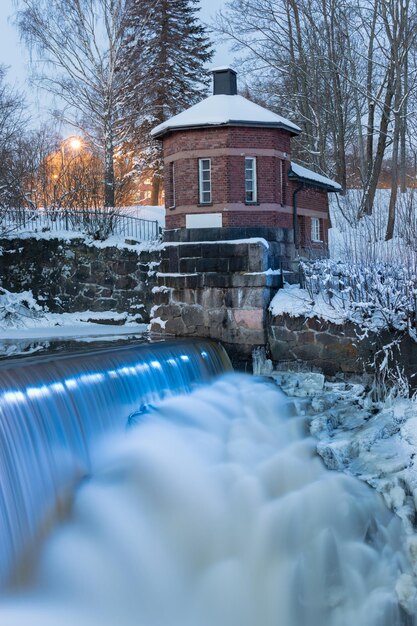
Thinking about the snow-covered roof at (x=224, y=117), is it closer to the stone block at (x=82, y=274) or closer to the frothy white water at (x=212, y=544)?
the stone block at (x=82, y=274)

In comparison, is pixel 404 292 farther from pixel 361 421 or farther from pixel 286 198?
pixel 286 198

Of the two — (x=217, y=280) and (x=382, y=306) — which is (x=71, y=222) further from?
(x=382, y=306)

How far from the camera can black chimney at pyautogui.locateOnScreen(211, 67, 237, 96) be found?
1474 centimetres

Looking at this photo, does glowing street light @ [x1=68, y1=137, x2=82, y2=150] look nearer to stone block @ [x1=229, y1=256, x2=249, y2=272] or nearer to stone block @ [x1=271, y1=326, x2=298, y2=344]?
stone block @ [x1=229, y1=256, x2=249, y2=272]

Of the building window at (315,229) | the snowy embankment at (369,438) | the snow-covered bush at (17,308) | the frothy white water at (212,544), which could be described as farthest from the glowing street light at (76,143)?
the frothy white water at (212,544)

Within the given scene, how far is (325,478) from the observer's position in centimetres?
823

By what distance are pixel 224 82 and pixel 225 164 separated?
9.02ft

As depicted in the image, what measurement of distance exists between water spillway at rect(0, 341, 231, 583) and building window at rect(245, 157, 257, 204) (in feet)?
16.7

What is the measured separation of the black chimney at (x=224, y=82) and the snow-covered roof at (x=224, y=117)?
81 cm

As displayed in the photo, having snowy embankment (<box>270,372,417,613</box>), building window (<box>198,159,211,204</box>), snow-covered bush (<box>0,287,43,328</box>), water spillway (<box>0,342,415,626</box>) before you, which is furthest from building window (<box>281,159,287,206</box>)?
snow-covered bush (<box>0,287,43,328</box>)

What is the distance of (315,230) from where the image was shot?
65.7 feet

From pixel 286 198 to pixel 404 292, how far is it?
4.92m

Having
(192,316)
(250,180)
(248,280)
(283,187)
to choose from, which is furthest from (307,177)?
(192,316)

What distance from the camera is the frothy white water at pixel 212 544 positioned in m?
6.20
